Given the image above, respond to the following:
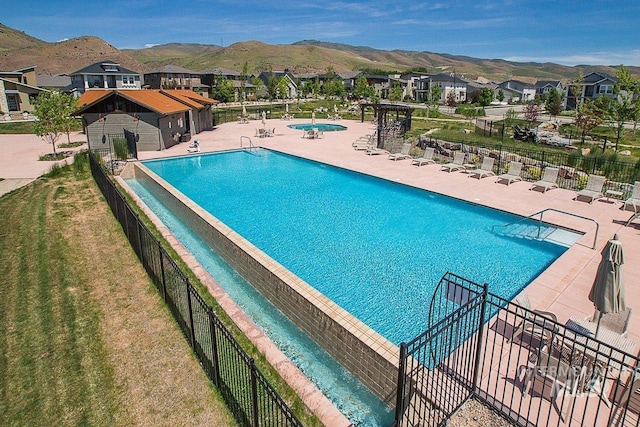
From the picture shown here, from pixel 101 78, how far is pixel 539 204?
239ft

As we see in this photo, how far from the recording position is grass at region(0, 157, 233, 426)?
5.02 m

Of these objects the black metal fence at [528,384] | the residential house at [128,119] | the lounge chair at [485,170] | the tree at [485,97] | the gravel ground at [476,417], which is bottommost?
the gravel ground at [476,417]

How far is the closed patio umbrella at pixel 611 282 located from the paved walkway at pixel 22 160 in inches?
744

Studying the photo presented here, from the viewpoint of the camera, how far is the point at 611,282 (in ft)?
17.1

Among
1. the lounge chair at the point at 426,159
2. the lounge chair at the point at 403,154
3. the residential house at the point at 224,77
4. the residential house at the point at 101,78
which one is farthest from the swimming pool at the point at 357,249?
the residential house at the point at 224,77

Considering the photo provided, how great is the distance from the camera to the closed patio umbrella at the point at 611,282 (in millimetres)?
5184

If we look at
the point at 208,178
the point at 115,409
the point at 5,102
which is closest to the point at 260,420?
the point at 115,409

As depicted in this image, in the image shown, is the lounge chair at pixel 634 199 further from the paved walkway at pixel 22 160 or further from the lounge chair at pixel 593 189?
the paved walkway at pixel 22 160

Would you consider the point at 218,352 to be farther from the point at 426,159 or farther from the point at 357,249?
the point at 426,159

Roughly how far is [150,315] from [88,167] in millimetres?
14477

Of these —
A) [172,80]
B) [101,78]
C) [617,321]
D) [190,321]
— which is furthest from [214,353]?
[172,80]

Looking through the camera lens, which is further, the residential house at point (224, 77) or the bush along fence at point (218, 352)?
the residential house at point (224, 77)

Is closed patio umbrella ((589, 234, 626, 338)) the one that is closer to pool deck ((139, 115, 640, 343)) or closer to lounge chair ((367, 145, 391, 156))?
pool deck ((139, 115, 640, 343))

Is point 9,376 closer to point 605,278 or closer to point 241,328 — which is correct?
point 241,328
